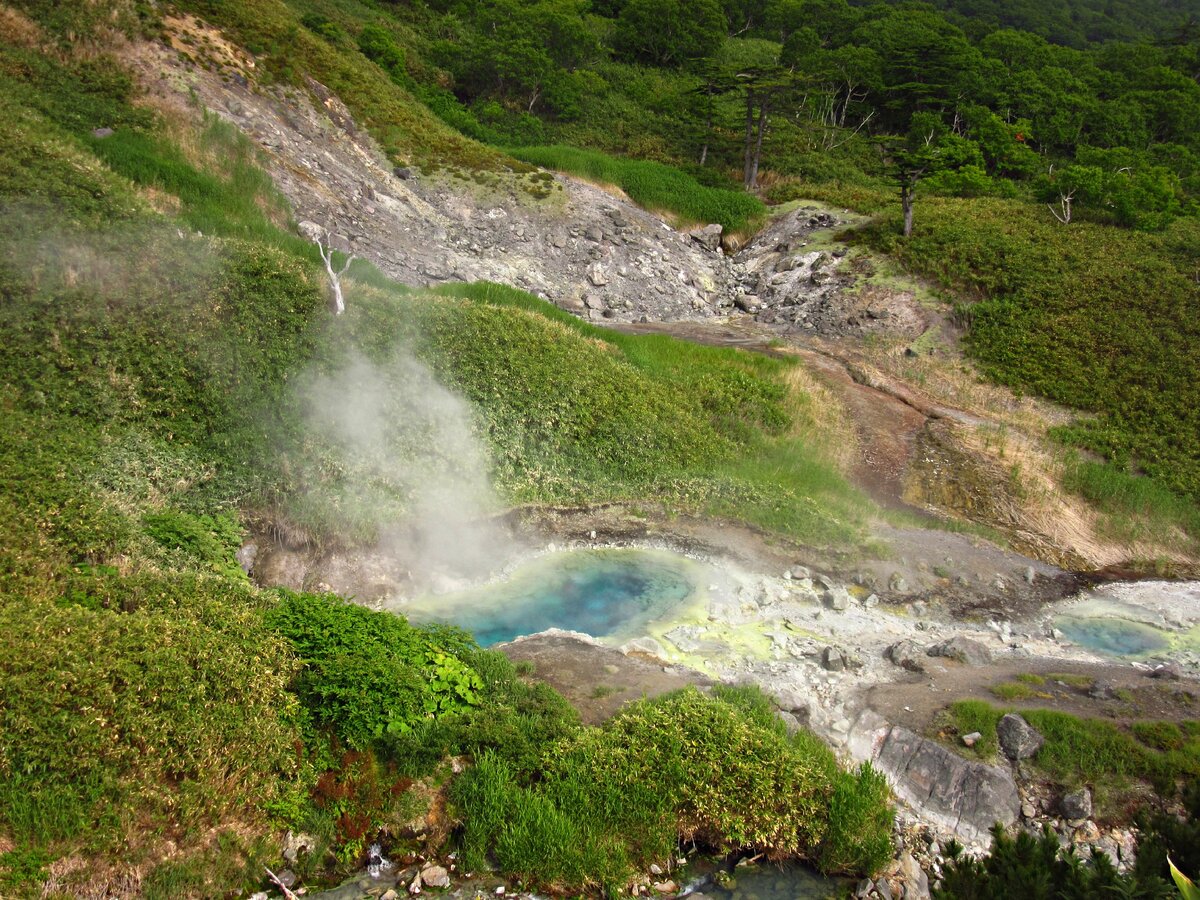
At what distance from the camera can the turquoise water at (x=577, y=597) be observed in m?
13.2

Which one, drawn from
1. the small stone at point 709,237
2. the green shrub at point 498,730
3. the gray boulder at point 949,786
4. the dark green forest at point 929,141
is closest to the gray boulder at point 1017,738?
the gray boulder at point 949,786

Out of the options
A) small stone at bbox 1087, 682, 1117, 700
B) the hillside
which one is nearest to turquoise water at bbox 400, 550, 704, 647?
the hillside

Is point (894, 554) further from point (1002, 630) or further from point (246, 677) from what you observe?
point (246, 677)

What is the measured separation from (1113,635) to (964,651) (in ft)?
14.9

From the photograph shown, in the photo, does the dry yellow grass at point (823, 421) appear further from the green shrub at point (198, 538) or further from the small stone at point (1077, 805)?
the green shrub at point (198, 538)

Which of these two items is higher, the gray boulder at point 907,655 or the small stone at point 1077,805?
the small stone at point 1077,805

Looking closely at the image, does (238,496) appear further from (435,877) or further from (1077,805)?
(1077,805)

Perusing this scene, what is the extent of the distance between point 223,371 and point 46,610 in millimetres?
7125

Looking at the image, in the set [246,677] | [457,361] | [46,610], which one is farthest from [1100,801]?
[457,361]

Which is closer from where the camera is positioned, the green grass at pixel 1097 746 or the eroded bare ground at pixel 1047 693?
the green grass at pixel 1097 746

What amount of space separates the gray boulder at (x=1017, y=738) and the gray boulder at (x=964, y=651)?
2.07m

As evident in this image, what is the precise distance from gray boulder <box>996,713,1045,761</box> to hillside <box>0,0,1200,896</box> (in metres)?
0.86

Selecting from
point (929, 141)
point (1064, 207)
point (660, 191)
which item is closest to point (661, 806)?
point (1064, 207)

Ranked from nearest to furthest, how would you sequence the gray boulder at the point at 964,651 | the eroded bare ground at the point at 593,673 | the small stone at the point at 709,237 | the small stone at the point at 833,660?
1. the eroded bare ground at the point at 593,673
2. the small stone at the point at 833,660
3. the gray boulder at the point at 964,651
4. the small stone at the point at 709,237
